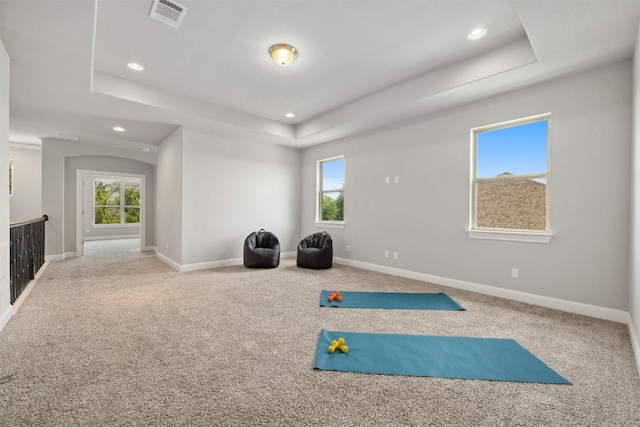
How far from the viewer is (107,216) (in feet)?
35.6

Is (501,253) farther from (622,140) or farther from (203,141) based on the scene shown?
(203,141)

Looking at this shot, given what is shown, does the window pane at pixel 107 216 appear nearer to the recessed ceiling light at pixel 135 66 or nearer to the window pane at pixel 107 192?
the window pane at pixel 107 192

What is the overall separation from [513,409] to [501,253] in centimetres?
258

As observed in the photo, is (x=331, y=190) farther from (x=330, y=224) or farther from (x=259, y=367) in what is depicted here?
(x=259, y=367)

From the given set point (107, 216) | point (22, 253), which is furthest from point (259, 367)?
point (107, 216)

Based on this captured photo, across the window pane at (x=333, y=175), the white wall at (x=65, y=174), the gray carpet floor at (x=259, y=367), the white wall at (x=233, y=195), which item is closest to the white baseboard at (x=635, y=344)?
the gray carpet floor at (x=259, y=367)

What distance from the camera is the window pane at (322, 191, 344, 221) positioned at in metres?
6.29

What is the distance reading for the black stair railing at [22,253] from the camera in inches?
135

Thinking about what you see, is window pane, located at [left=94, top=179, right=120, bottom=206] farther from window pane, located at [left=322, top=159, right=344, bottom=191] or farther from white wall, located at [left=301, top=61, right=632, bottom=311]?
white wall, located at [left=301, top=61, right=632, bottom=311]

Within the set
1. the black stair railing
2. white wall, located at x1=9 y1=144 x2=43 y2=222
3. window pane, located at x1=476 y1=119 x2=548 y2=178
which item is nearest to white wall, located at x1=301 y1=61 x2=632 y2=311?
window pane, located at x1=476 y1=119 x2=548 y2=178

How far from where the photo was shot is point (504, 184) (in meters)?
3.87

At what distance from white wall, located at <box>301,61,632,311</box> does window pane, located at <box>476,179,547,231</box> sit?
17 centimetres

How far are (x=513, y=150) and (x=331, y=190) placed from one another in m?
3.57

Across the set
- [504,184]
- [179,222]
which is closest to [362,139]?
[504,184]
